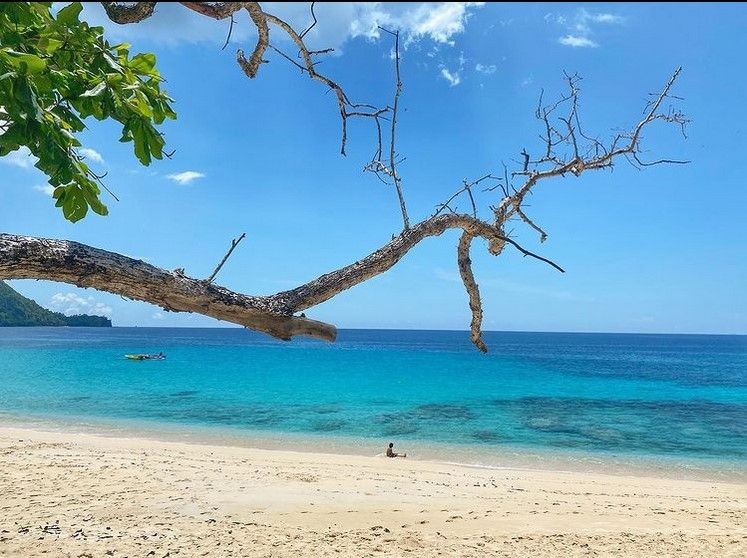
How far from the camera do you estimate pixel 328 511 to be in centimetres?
773

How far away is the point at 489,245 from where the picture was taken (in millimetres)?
3852

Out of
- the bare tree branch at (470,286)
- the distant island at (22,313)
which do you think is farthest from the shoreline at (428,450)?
the distant island at (22,313)

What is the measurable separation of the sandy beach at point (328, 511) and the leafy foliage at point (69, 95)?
16.3 feet

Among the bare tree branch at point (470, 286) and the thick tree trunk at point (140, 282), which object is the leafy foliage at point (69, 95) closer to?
the thick tree trunk at point (140, 282)

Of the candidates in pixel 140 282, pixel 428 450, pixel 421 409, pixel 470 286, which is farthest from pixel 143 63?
pixel 421 409

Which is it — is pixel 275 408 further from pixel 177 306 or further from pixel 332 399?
pixel 177 306

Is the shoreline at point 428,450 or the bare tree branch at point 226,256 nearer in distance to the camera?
the bare tree branch at point 226,256

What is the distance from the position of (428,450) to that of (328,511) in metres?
8.87

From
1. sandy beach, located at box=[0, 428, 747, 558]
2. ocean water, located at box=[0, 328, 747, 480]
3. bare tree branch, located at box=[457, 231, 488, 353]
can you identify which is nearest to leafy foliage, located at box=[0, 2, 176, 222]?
bare tree branch, located at box=[457, 231, 488, 353]

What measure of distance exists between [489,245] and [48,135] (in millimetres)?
2723

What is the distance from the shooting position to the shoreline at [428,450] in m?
14.0

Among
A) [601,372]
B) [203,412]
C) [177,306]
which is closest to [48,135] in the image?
[177,306]

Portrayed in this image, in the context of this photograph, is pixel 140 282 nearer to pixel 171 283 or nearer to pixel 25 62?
pixel 171 283

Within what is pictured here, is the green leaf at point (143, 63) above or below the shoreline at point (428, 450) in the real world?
above
